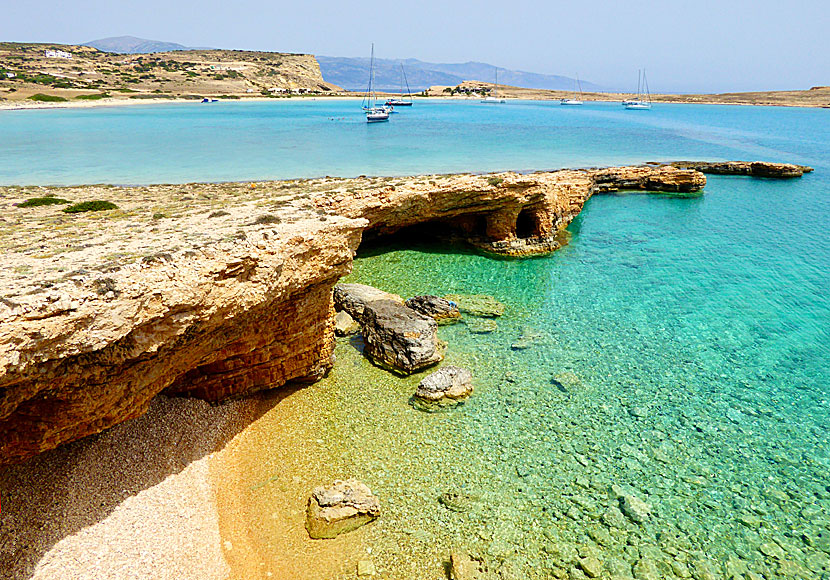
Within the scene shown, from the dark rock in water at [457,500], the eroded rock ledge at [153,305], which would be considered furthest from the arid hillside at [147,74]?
the dark rock in water at [457,500]

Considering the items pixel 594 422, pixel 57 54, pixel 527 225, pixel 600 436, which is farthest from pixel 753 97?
pixel 57 54

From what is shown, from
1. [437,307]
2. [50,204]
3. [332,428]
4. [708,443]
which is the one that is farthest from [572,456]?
[50,204]

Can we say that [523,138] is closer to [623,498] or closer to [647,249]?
[647,249]

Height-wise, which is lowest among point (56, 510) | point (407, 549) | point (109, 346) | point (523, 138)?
Result: point (407, 549)

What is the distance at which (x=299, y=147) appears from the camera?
43562 millimetres

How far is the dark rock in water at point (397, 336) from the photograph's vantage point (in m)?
13.1

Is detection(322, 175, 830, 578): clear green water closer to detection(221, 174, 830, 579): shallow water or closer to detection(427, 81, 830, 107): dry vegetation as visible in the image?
detection(221, 174, 830, 579): shallow water

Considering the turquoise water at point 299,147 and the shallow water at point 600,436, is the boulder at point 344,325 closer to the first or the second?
the shallow water at point 600,436

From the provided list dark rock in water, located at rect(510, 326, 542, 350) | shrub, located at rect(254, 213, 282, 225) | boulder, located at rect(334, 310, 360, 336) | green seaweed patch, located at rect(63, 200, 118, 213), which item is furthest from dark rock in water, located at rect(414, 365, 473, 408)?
green seaweed patch, located at rect(63, 200, 118, 213)

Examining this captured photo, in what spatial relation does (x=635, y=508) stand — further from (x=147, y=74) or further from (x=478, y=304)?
(x=147, y=74)

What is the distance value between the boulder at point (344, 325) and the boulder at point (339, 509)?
6622 mm

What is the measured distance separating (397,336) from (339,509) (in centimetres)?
578

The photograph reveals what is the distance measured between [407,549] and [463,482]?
1.90m

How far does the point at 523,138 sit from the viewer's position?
60406 millimetres
